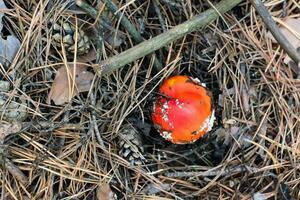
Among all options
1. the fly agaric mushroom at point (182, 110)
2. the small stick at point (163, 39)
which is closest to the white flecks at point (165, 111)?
the fly agaric mushroom at point (182, 110)

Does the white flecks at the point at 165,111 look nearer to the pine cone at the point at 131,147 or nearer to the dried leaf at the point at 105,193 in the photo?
the pine cone at the point at 131,147

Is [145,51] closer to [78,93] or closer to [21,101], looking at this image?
[78,93]

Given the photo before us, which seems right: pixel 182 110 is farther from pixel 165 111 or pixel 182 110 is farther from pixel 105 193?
pixel 105 193

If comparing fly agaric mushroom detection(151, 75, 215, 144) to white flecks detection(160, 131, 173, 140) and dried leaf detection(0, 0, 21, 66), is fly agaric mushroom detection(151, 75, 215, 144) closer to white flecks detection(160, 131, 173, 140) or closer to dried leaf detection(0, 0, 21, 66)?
white flecks detection(160, 131, 173, 140)

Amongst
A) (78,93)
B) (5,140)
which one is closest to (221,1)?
(78,93)

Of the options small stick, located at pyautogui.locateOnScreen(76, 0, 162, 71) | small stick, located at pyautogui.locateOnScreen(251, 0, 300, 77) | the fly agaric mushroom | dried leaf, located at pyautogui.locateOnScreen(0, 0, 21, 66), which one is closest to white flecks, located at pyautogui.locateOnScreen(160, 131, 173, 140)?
the fly agaric mushroom

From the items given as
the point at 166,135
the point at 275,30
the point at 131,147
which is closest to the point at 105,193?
the point at 131,147

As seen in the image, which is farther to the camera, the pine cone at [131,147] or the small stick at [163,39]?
the pine cone at [131,147]
